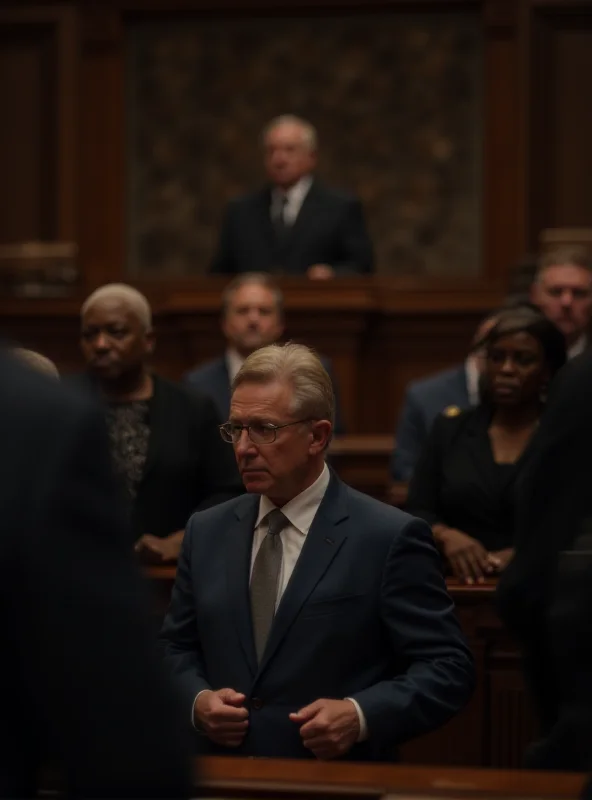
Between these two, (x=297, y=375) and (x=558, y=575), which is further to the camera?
(x=297, y=375)

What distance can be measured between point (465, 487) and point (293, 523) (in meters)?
1.18

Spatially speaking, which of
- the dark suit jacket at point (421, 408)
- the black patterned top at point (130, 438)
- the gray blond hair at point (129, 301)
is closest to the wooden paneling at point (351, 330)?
the dark suit jacket at point (421, 408)

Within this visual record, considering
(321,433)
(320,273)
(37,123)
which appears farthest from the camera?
(37,123)

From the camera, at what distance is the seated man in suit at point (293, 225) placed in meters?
7.75

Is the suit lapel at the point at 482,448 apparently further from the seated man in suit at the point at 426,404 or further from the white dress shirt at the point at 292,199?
the white dress shirt at the point at 292,199

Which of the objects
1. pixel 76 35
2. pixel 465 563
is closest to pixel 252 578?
pixel 465 563

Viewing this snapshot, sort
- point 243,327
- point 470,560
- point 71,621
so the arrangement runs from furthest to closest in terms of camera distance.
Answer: point 243,327
point 470,560
point 71,621

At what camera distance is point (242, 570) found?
3.25m

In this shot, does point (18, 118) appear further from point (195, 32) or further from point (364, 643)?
point (364, 643)

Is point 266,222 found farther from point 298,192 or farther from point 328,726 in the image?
point 328,726

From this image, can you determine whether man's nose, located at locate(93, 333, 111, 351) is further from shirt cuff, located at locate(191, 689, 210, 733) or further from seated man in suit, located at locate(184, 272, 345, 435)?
shirt cuff, located at locate(191, 689, 210, 733)

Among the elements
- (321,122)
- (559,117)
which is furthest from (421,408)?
(321,122)

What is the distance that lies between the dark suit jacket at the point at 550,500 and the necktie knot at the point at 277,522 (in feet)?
2.97

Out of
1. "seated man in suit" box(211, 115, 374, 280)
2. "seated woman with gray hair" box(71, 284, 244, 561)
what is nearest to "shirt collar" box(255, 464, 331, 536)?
"seated woman with gray hair" box(71, 284, 244, 561)
